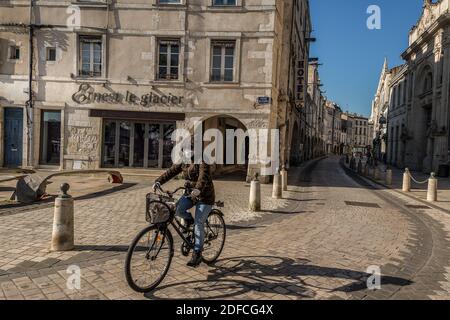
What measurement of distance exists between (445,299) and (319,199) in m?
7.27

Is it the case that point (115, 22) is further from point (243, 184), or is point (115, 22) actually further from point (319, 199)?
point (319, 199)

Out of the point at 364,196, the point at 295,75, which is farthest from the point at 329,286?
the point at 295,75

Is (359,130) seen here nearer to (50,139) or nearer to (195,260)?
(50,139)

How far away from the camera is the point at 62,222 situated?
16.0ft

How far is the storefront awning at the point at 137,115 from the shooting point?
14.8m

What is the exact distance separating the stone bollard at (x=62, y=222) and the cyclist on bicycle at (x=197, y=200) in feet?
5.46

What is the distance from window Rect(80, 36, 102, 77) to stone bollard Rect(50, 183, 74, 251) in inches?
457

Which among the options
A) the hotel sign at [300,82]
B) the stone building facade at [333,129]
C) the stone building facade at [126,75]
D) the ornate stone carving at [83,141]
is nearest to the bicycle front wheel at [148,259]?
the stone building facade at [126,75]

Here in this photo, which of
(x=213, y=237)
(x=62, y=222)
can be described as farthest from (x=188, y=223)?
(x=62, y=222)

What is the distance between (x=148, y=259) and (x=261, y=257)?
1.92 m

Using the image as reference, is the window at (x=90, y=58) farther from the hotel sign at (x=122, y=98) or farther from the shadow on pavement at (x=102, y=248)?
the shadow on pavement at (x=102, y=248)

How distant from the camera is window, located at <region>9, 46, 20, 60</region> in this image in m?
15.3

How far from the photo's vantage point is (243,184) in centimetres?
1406

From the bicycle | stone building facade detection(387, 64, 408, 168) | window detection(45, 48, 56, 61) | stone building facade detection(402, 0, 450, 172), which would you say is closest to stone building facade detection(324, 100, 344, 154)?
stone building facade detection(387, 64, 408, 168)
